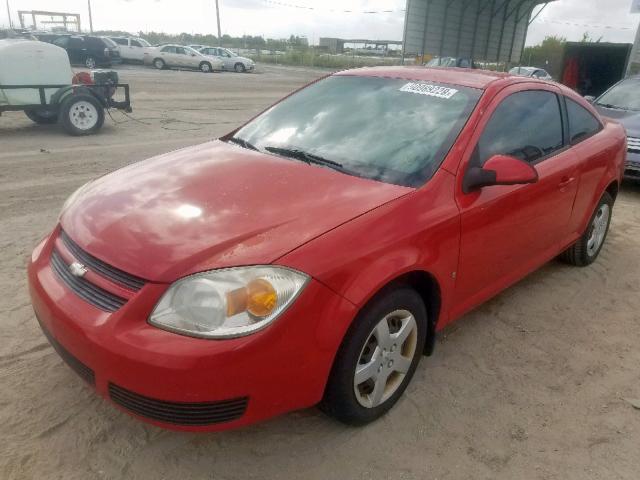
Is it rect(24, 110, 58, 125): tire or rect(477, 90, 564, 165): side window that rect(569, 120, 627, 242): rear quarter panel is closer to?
rect(477, 90, 564, 165): side window

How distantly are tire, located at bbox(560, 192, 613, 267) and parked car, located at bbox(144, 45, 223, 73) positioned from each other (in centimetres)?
2824

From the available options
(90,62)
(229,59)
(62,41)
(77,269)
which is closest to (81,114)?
(77,269)

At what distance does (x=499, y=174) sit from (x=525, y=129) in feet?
2.67

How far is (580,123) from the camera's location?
12.9 ft

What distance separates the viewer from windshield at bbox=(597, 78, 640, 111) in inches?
308

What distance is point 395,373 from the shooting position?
259 cm

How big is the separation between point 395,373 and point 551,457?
0.77 metres

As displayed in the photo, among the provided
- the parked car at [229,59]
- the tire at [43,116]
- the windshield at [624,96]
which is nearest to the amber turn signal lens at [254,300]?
the windshield at [624,96]

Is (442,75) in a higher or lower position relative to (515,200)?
Answer: higher

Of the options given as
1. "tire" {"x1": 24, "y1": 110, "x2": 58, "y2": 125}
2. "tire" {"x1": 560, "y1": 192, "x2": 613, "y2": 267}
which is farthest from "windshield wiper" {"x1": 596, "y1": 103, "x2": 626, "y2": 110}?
"tire" {"x1": 24, "y1": 110, "x2": 58, "y2": 125}

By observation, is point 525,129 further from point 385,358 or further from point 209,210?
point 209,210

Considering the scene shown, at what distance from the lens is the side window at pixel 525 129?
2.95 metres

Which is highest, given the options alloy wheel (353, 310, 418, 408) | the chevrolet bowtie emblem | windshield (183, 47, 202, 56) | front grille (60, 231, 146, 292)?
front grille (60, 231, 146, 292)

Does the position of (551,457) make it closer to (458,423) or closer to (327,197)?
(458,423)
